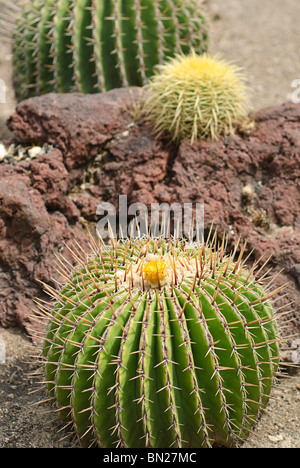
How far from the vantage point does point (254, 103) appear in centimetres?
685

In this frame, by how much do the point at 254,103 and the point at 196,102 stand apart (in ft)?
10.4

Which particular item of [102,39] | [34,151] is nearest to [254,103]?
[102,39]

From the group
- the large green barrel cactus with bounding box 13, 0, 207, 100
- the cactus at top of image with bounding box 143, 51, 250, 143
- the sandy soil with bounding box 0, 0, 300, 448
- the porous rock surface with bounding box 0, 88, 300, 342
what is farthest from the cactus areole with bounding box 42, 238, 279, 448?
the large green barrel cactus with bounding box 13, 0, 207, 100

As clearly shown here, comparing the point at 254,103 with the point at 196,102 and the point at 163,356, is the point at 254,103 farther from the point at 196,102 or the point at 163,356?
the point at 163,356

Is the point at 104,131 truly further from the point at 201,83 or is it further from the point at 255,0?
the point at 255,0

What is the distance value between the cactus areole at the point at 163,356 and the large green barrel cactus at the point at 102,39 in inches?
105

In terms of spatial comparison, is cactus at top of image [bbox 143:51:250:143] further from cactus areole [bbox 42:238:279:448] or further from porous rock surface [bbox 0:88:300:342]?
cactus areole [bbox 42:238:279:448]

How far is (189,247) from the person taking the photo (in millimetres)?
3008

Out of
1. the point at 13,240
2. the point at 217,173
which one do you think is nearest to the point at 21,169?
the point at 13,240

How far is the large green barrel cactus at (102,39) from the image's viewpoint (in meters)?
4.84

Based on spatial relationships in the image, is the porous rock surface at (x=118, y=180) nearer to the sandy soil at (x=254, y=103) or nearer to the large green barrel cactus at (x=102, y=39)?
the sandy soil at (x=254, y=103)

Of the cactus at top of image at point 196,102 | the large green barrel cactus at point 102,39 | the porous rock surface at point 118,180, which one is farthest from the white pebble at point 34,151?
the large green barrel cactus at point 102,39

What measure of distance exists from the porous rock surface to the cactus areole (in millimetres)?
1064

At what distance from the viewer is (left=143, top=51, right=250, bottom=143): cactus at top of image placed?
3.93m
